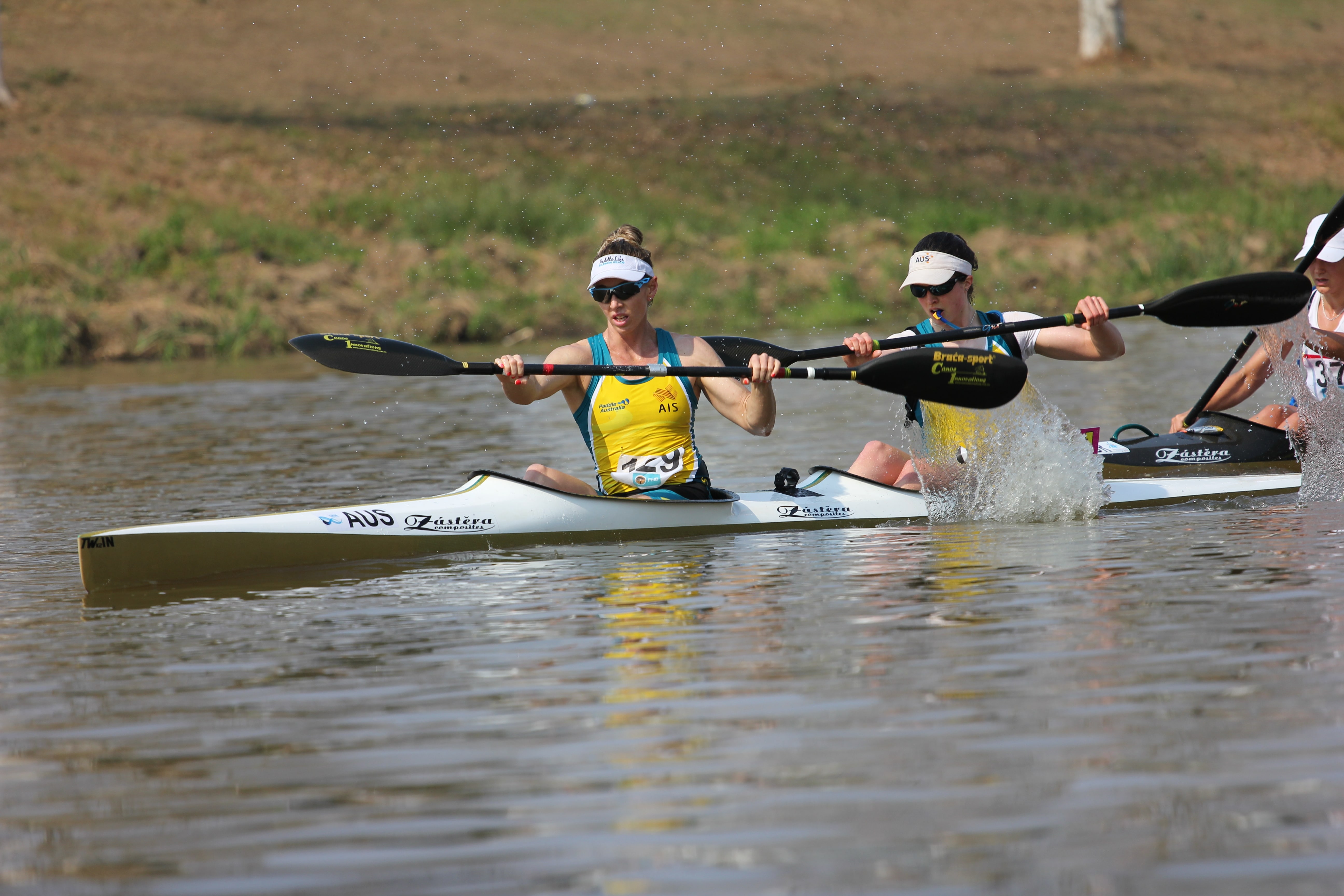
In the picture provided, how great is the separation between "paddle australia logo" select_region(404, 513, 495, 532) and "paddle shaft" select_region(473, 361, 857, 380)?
680 mm

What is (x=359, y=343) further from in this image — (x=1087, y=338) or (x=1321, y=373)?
(x=1321, y=373)

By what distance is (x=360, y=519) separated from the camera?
24.3ft

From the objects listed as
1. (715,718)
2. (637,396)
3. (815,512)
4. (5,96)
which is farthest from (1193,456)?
(5,96)

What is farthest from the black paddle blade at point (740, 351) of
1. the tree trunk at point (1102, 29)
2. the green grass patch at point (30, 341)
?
the tree trunk at point (1102, 29)

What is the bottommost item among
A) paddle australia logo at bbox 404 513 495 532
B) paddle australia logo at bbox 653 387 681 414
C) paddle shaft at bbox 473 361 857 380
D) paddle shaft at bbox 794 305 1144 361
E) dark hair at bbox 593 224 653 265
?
paddle australia logo at bbox 404 513 495 532

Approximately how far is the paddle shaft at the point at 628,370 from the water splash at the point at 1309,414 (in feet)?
8.75

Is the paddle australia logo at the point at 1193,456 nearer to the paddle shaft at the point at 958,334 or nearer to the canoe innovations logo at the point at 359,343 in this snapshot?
the paddle shaft at the point at 958,334

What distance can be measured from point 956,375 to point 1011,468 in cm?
82

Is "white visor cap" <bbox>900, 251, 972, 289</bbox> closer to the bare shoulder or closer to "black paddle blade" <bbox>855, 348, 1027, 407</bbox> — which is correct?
"black paddle blade" <bbox>855, 348, 1027, 407</bbox>

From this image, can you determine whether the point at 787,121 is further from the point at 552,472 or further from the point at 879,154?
the point at 552,472

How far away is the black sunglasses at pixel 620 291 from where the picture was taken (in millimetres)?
7422

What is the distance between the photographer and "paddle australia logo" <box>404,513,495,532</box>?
748 centimetres

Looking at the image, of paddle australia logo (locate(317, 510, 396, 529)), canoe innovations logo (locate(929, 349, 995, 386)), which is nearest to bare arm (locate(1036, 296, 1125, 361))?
canoe innovations logo (locate(929, 349, 995, 386))

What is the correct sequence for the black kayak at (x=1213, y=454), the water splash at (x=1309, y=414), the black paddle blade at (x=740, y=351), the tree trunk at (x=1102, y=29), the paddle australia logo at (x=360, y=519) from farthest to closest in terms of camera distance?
the tree trunk at (x=1102, y=29)
the black kayak at (x=1213, y=454)
the water splash at (x=1309, y=414)
the black paddle blade at (x=740, y=351)
the paddle australia logo at (x=360, y=519)
